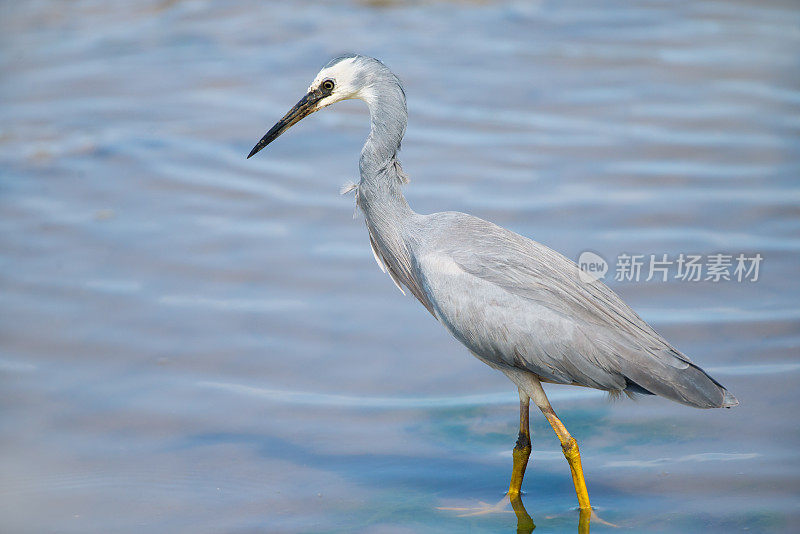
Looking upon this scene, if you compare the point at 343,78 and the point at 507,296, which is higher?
the point at 343,78

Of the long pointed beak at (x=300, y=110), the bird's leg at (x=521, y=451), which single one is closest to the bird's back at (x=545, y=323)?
the bird's leg at (x=521, y=451)

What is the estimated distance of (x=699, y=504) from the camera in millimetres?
5367

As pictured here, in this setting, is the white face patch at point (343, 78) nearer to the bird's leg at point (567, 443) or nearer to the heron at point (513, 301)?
the heron at point (513, 301)

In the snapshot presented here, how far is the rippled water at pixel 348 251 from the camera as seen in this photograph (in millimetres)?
5629

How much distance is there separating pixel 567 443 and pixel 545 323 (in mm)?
663

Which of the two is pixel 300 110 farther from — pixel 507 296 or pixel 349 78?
pixel 507 296

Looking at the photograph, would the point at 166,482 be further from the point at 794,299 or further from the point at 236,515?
the point at 794,299

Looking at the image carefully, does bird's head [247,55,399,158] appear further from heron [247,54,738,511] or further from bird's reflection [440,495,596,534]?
bird's reflection [440,495,596,534]

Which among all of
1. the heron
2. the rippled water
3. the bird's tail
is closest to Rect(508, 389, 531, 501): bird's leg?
the heron

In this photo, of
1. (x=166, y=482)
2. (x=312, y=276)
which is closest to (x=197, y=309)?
(x=312, y=276)

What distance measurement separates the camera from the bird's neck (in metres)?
5.52

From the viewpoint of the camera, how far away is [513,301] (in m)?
5.14

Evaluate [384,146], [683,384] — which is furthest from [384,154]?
[683,384]

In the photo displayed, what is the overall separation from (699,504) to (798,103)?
5.90 m
